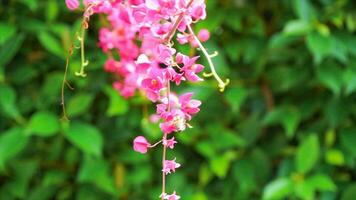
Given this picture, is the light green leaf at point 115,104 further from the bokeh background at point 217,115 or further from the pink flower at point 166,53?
the pink flower at point 166,53

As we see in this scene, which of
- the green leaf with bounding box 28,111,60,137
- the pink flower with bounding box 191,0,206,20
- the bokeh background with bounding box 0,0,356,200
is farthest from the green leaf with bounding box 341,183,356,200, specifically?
the pink flower with bounding box 191,0,206,20

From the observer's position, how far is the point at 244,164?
1.58m

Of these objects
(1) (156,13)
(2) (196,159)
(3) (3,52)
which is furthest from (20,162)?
(1) (156,13)

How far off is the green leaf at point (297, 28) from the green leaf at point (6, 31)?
24.0 inches

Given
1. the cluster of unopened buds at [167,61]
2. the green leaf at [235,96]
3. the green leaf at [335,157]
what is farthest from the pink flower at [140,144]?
the green leaf at [335,157]

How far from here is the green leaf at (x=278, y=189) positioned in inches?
57.4

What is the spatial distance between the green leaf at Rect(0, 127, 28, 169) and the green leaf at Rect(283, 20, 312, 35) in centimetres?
63

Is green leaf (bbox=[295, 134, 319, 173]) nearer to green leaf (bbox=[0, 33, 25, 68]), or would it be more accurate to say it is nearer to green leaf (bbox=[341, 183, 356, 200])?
green leaf (bbox=[341, 183, 356, 200])

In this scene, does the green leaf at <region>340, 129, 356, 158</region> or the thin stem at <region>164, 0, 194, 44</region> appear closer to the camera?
the thin stem at <region>164, 0, 194, 44</region>

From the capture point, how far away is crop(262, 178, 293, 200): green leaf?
1458 millimetres

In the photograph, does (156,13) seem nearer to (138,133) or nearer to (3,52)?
(3,52)

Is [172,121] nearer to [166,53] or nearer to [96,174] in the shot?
[166,53]

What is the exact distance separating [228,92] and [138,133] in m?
0.25

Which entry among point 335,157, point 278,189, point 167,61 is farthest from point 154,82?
point 335,157
